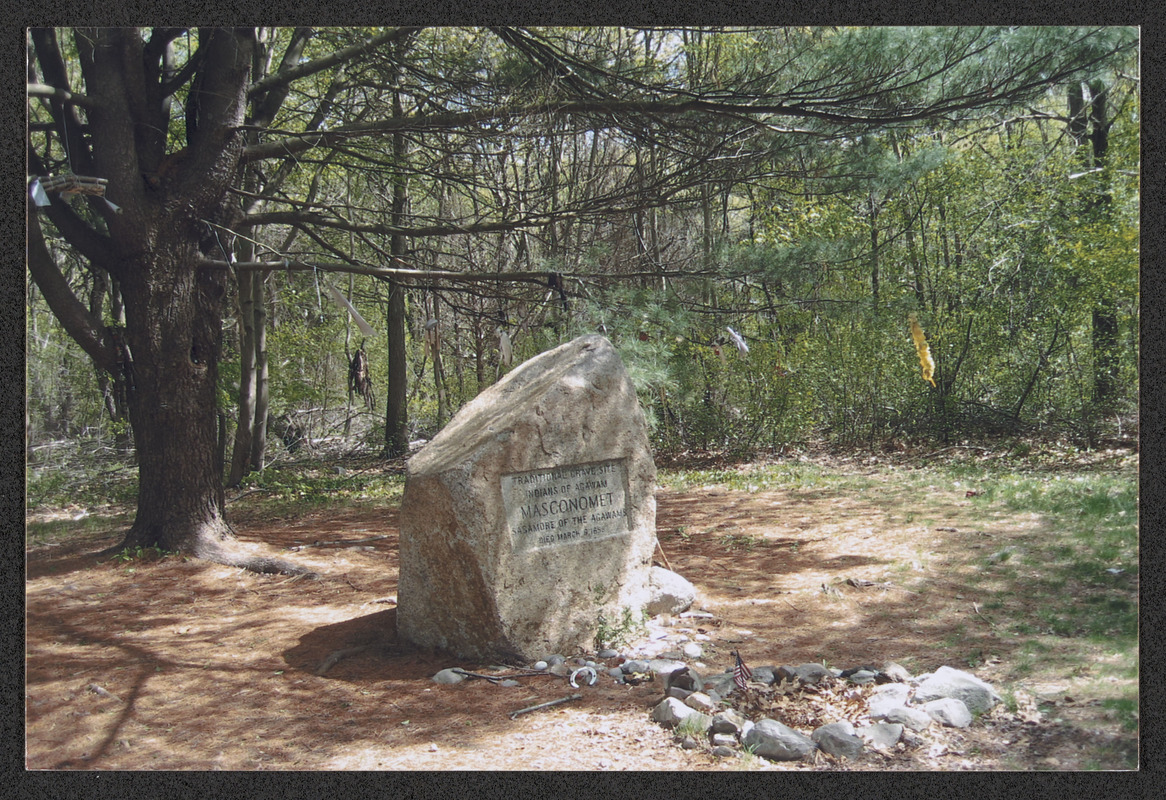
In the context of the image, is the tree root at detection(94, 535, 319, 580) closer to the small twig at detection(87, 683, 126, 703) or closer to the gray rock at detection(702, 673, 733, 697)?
the small twig at detection(87, 683, 126, 703)

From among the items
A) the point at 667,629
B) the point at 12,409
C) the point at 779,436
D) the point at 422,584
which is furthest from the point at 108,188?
the point at 779,436

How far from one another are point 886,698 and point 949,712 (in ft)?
0.67

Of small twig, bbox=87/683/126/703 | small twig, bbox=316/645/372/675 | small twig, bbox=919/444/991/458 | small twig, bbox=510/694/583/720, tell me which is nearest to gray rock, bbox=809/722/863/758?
small twig, bbox=510/694/583/720

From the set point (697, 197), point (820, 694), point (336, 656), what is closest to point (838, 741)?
point (820, 694)

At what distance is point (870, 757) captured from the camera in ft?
8.64

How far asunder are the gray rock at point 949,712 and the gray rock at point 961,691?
0.12ft

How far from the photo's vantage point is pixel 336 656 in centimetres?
368

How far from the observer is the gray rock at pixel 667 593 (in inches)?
160

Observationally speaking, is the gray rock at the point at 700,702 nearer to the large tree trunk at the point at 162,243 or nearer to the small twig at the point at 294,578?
the small twig at the point at 294,578

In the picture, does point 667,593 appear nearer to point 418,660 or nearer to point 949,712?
point 418,660

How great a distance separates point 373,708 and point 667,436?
717cm

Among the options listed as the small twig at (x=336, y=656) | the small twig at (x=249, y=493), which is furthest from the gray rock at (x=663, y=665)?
the small twig at (x=249, y=493)

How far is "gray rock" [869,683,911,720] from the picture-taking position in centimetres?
281

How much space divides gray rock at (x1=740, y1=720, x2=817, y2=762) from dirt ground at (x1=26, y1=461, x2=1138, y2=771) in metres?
0.05
